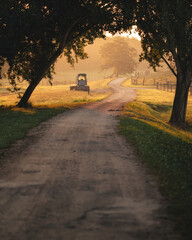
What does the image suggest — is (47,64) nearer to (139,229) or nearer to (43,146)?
(43,146)

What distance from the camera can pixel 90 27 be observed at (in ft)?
76.6

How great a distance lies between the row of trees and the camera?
17.9 m

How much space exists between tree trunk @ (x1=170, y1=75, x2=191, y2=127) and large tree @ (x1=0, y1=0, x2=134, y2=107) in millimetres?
6345

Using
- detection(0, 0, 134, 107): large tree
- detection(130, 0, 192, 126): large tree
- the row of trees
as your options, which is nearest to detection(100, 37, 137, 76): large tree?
detection(0, 0, 134, 107): large tree

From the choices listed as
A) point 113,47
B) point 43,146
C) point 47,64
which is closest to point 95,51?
point 113,47

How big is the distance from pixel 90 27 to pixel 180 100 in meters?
9.46

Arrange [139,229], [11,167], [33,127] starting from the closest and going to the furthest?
[139,229] < [11,167] < [33,127]

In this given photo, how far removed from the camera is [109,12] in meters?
19.9

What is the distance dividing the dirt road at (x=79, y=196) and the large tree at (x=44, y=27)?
35.5 ft

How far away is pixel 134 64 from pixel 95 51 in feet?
206

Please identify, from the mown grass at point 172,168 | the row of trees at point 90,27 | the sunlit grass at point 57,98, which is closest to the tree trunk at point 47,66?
the row of trees at point 90,27

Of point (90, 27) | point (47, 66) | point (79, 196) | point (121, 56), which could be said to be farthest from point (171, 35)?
point (121, 56)

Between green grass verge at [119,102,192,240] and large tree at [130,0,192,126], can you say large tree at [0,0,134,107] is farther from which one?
green grass verge at [119,102,192,240]

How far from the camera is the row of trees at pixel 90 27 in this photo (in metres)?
17.9
